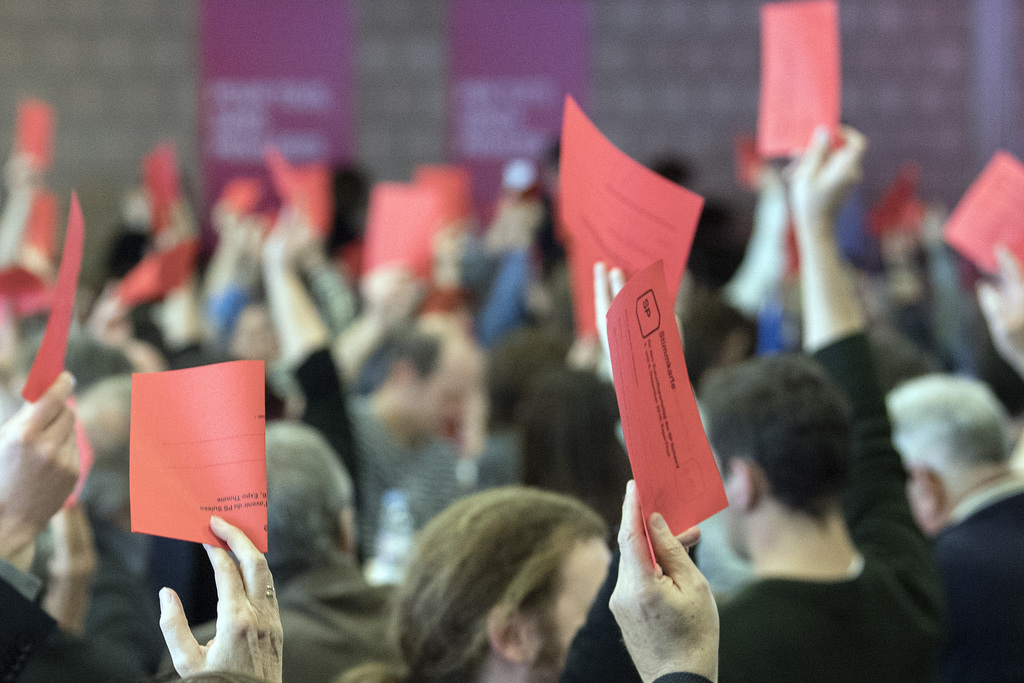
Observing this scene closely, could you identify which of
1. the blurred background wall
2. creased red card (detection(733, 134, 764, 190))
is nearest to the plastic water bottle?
creased red card (detection(733, 134, 764, 190))

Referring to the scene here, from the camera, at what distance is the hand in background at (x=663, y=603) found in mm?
978

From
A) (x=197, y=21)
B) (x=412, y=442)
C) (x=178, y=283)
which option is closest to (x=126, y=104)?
(x=197, y=21)

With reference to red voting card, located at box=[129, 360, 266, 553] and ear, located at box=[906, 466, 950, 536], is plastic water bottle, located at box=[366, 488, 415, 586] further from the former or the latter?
red voting card, located at box=[129, 360, 266, 553]

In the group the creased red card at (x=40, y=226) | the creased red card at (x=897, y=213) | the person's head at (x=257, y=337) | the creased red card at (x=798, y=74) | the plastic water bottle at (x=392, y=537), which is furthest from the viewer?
the creased red card at (x=897, y=213)

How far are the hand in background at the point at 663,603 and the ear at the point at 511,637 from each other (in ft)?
1.32

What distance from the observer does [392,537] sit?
2.72 m

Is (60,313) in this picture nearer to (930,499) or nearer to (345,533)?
(345,533)

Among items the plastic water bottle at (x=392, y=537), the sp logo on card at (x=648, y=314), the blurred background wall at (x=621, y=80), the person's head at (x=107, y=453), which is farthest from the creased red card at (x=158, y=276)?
the blurred background wall at (x=621, y=80)

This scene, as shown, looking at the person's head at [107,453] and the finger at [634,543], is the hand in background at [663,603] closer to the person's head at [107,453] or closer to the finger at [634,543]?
the finger at [634,543]

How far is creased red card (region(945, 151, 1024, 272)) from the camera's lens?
7.07ft

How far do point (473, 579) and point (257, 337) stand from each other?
279 centimetres

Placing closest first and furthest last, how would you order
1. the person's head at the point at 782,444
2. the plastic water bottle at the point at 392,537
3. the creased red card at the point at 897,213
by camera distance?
the person's head at the point at 782,444 → the plastic water bottle at the point at 392,537 → the creased red card at the point at 897,213

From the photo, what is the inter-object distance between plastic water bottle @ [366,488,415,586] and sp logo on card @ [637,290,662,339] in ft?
5.02

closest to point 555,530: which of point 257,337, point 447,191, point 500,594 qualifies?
point 500,594
